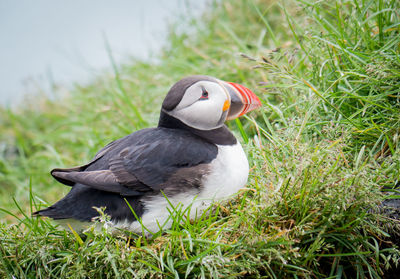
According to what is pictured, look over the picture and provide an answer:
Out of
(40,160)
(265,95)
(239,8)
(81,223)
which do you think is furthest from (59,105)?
(81,223)

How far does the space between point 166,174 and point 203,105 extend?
463 millimetres

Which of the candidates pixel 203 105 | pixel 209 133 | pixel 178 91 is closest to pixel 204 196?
pixel 209 133

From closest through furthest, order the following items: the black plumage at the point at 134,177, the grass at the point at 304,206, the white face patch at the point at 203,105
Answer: the grass at the point at 304,206 < the black plumage at the point at 134,177 < the white face patch at the point at 203,105

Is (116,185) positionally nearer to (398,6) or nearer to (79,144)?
(398,6)

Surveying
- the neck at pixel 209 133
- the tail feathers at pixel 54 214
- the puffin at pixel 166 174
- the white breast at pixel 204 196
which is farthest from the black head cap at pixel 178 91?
the tail feathers at pixel 54 214

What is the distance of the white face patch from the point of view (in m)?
2.47

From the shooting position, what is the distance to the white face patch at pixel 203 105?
2.47 metres

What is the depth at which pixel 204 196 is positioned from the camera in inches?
95.0

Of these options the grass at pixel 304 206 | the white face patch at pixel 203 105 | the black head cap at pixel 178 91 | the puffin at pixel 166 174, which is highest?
the black head cap at pixel 178 91

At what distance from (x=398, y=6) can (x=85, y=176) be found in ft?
8.48

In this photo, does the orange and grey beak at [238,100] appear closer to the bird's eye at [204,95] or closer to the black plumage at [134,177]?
the bird's eye at [204,95]

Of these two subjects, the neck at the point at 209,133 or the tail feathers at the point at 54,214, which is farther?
Answer: the neck at the point at 209,133

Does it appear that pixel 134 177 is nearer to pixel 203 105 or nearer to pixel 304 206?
pixel 203 105

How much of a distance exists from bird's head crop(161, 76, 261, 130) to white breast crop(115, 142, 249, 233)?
0.25 m
